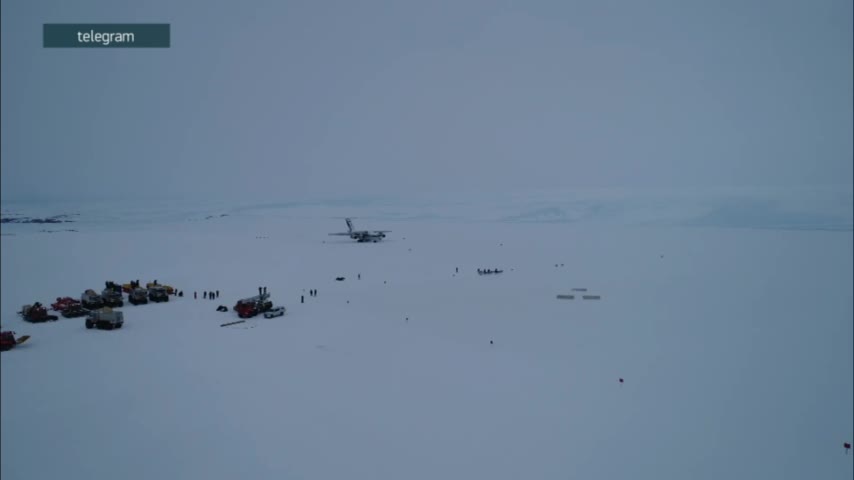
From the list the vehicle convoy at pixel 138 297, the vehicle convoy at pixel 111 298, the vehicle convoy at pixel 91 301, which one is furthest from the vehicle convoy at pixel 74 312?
the vehicle convoy at pixel 138 297

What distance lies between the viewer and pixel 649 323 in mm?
23469

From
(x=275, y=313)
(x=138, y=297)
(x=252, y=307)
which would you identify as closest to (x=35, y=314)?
(x=138, y=297)

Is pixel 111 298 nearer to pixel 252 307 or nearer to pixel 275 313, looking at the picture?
pixel 252 307

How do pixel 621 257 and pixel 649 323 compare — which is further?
pixel 621 257

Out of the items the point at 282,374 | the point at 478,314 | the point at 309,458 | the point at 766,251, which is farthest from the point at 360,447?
the point at 766,251

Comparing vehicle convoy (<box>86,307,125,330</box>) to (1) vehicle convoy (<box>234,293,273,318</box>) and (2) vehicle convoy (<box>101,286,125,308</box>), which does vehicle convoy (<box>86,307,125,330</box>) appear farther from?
(1) vehicle convoy (<box>234,293,273,318</box>)

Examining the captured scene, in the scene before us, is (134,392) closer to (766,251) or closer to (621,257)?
(621,257)

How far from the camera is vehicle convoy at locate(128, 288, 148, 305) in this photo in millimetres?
25156

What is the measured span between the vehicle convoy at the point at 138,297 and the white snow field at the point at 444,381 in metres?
0.41

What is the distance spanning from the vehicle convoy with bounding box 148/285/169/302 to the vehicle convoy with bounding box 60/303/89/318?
11.4 feet

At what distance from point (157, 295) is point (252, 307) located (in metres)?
6.78

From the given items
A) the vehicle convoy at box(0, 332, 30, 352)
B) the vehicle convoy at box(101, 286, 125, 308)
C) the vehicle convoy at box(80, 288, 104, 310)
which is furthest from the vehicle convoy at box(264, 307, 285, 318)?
the vehicle convoy at box(0, 332, 30, 352)

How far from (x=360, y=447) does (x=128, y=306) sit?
65.1 ft

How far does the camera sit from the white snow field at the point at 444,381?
11.2 metres
